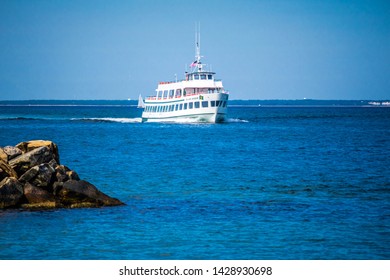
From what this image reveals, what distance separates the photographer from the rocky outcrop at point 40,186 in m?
23.9

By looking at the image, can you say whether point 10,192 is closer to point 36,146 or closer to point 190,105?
point 36,146

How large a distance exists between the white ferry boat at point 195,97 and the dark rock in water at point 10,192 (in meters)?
58.8

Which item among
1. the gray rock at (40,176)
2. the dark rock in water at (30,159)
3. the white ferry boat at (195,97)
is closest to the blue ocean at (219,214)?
the gray rock at (40,176)

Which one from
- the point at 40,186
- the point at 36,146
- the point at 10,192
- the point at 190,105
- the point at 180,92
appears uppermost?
the point at 180,92

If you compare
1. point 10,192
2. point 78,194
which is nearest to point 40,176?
point 10,192

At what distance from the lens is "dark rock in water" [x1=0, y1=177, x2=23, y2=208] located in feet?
77.5

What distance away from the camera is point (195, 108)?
86125 mm

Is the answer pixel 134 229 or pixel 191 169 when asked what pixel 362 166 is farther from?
pixel 134 229

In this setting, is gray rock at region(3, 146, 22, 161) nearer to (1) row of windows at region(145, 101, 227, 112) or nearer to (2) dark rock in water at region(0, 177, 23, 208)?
(2) dark rock in water at region(0, 177, 23, 208)

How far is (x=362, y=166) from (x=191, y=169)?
1037 cm

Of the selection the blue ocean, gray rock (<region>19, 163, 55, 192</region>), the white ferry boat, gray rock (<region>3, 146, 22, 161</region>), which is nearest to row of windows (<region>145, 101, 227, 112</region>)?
the white ferry boat

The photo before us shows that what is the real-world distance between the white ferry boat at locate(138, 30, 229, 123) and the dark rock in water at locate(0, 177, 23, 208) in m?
58.8

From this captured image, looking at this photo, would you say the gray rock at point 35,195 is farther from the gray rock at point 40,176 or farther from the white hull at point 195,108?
the white hull at point 195,108

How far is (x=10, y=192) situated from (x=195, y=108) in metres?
63.0
